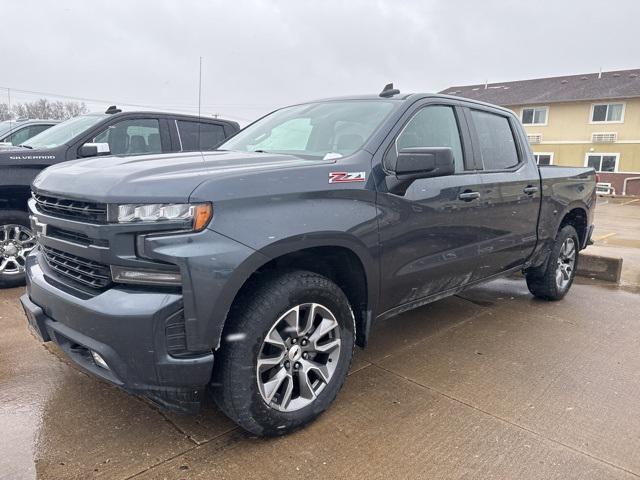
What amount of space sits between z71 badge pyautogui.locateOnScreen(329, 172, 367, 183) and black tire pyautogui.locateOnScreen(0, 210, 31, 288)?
379 cm

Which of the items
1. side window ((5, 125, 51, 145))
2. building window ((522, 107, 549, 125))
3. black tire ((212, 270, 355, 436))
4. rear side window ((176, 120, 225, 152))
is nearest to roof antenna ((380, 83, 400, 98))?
black tire ((212, 270, 355, 436))

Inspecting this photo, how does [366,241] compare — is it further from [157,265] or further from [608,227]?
[608,227]

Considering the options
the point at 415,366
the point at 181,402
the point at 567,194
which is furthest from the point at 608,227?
the point at 181,402

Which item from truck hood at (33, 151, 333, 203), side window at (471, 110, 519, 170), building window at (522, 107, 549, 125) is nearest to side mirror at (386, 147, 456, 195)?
truck hood at (33, 151, 333, 203)

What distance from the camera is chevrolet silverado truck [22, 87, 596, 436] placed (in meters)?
2.22

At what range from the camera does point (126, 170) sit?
8.04ft

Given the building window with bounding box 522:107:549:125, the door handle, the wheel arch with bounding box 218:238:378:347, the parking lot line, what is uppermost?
the building window with bounding box 522:107:549:125

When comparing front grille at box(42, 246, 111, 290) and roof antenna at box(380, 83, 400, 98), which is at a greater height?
roof antenna at box(380, 83, 400, 98)

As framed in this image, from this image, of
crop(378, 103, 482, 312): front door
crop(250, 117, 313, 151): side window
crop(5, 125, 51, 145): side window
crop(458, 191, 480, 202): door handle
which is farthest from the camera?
crop(5, 125, 51, 145): side window

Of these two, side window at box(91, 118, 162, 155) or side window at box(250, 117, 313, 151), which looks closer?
side window at box(250, 117, 313, 151)

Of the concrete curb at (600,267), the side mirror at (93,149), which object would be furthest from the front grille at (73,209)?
the concrete curb at (600,267)

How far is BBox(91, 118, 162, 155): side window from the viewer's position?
5.58m

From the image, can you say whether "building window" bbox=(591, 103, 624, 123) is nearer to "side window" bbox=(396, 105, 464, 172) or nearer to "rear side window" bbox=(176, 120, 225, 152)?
"rear side window" bbox=(176, 120, 225, 152)

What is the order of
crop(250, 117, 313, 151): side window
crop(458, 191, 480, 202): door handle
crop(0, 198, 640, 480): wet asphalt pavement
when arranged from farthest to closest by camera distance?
crop(458, 191, 480, 202): door handle
crop(250, 117, 313, 151): side window
crop(0, 198, 640, 480): wet asphalt pavement
